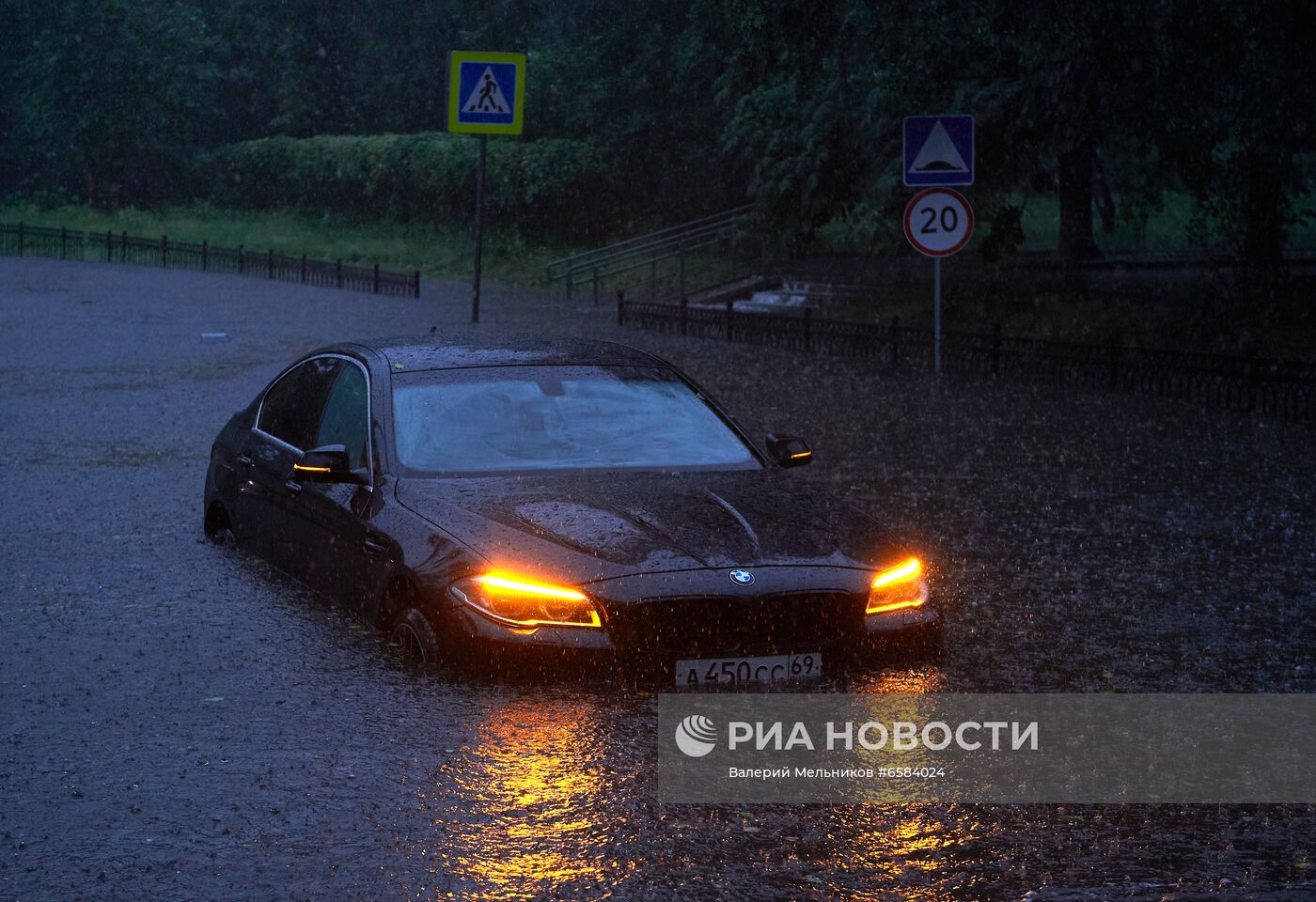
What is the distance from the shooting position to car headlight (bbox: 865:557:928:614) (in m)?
7.07

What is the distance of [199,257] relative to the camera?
53.1 meters

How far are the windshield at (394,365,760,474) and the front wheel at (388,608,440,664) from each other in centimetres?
74

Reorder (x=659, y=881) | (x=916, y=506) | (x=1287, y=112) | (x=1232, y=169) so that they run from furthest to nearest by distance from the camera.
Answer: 1. (x=1232, y=169)
2. (x=1287, y=112)
3. (x=916, y=506)
4. (x=659, y=881)

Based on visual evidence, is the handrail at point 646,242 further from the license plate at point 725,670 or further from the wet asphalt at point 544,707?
the license plate at point 725,670

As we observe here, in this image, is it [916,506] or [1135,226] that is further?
[1135,226]

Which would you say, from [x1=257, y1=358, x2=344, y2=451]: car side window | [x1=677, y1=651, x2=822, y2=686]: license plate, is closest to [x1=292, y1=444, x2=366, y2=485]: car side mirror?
[x1=257, y1=358, x2=344, y2=451]: car side window

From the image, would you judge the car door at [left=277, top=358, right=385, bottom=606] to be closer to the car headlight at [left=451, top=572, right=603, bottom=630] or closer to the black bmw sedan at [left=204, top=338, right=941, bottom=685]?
the black bmw sedan at [left=204, top=338, right=941, bottom=685]

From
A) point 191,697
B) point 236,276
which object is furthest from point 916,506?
point 236,276

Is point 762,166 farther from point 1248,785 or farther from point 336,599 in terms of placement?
point 1248,785

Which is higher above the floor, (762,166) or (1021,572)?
(762,166)

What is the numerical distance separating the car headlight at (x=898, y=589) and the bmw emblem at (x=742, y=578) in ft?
1.66

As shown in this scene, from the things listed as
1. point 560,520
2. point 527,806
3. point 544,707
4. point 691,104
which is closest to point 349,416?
point 560,520

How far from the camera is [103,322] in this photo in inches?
1201

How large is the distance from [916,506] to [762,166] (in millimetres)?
21860
